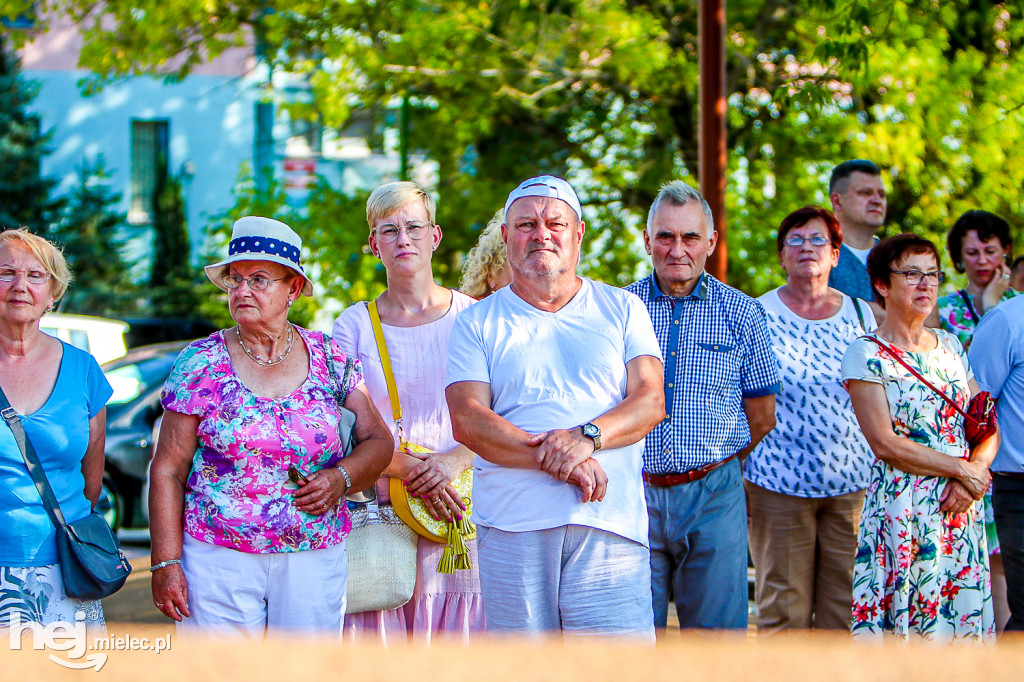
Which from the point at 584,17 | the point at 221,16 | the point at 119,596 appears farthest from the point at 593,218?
the point at 119,596

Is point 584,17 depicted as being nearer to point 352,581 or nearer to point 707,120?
point 707,120

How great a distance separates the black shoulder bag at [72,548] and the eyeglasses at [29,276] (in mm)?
410

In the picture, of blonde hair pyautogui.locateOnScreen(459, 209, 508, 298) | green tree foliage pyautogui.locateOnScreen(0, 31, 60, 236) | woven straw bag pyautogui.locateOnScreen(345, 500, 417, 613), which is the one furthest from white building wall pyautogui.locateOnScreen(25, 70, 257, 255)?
woven straw bag pyautogui.locateOnScreen(345, 500, 417, 613)

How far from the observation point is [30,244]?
3.58 metres

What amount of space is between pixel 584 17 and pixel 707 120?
6.23 m

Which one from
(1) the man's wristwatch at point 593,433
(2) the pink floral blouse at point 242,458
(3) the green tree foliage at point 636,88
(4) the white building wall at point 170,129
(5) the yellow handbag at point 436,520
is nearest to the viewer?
(1) the man's wristwatch at point 593,433

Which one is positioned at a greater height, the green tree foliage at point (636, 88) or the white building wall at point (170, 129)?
the white building wall at point (170, 129)

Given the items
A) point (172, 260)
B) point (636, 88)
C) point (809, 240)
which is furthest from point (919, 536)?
point (172, 260)

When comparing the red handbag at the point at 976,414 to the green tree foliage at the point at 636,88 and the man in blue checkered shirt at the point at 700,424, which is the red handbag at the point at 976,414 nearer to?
the man in blue checkered shirt at the point at 700,424

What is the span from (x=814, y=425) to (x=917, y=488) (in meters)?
0.60

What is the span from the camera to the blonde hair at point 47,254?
3.57 m

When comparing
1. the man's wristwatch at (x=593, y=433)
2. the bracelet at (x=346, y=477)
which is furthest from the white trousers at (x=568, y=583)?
the bracelet at (x=346, y=477)

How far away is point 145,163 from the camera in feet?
88.2

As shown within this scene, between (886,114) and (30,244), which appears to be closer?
(30,244)
